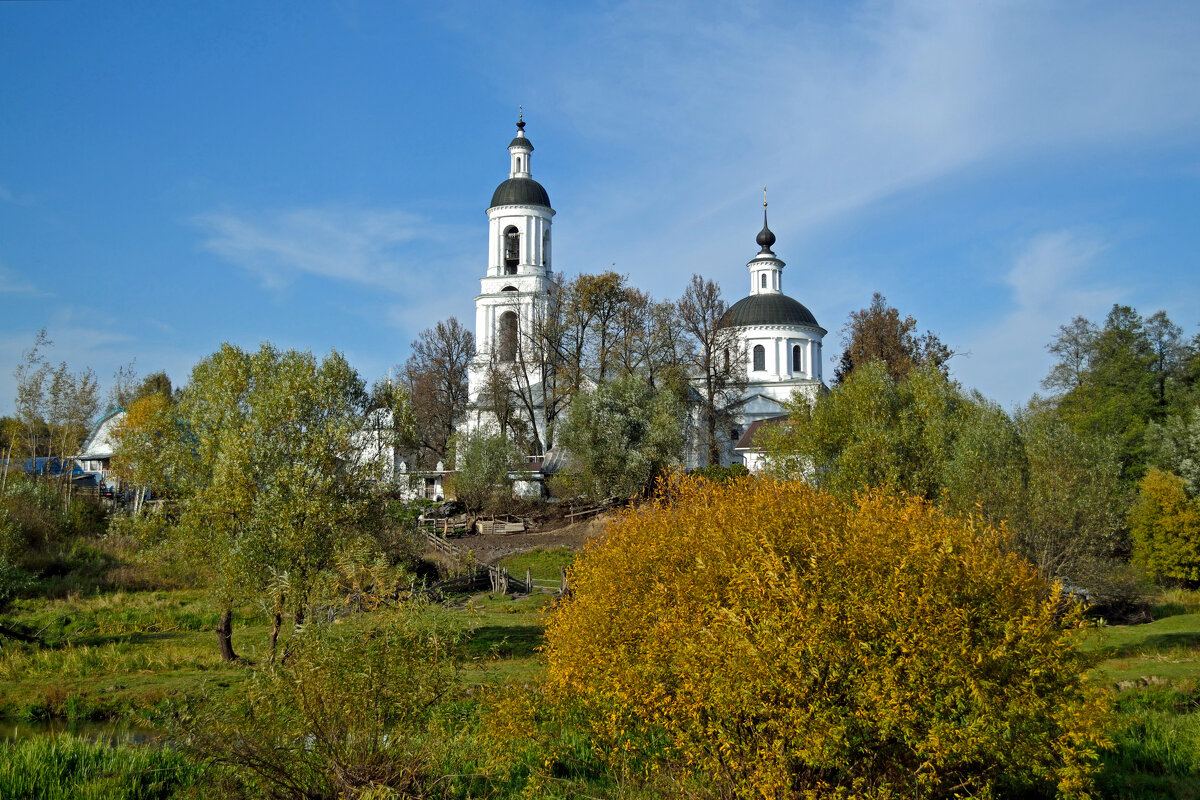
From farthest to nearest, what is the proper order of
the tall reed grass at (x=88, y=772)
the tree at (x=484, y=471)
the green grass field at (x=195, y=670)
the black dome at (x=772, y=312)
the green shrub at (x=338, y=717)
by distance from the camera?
the black dome at (x=772, y=312)
the tree at (x=484, y=471)
the green grass field at (x=195, y=670)
the tall reed grass at (x=88, y=772)
the green shrub at (x=338, y=717)

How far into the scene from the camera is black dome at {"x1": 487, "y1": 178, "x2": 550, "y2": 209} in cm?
5106

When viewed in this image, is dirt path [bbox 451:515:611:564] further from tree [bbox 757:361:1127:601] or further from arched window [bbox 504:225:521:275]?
arched window [bbox 504:225:521:275]

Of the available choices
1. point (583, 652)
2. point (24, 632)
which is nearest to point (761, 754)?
point (583, 652)

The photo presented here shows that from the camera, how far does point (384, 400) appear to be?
18.5 meters

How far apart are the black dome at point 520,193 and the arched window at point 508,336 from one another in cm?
639

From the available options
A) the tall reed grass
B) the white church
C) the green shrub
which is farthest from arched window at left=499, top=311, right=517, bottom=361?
the green shrub

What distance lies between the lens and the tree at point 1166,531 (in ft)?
97.8

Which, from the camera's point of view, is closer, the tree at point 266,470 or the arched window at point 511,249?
the tree at point 266,470

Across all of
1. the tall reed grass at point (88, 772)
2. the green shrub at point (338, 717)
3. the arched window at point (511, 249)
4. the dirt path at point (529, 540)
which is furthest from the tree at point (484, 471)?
the green shrub at point (338, 717)

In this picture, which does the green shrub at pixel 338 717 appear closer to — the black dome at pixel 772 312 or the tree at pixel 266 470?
the tree at pixel 266 470

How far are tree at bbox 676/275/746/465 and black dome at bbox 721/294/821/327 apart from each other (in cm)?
1385

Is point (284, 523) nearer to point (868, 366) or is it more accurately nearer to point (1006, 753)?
point (1006, 753)

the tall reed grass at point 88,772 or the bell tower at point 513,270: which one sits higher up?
the bell tower at point 513,270

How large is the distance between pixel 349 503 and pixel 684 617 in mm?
8688
